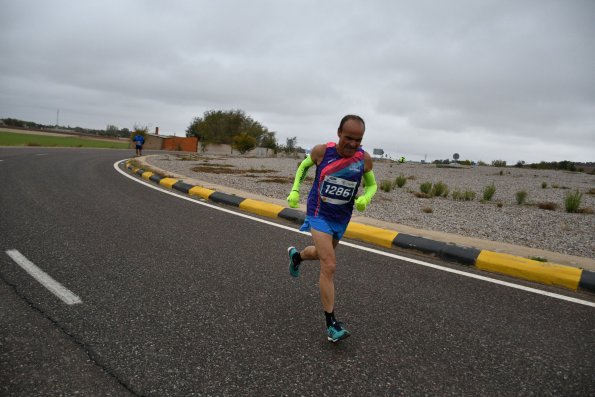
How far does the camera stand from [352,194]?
3166 millimetres

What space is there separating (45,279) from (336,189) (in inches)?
112

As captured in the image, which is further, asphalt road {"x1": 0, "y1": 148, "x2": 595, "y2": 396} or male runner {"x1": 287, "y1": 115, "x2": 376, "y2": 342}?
male runner {"x1": 287, "y1": 115, "x2": 376, "y2": 342}

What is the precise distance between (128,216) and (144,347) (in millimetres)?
4379

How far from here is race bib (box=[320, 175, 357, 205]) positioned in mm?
3121

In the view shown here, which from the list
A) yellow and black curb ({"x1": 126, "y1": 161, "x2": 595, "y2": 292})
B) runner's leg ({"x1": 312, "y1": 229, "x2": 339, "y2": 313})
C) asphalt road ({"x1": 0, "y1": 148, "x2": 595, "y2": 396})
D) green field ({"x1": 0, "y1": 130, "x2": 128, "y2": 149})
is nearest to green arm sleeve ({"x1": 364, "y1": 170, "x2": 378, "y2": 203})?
runner's leg ({"x1": 312, "y1": 229, "x2": 339, "y2": 313})

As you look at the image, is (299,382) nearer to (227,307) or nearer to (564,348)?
(227,307)

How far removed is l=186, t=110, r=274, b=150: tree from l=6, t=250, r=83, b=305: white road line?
65.3 meters

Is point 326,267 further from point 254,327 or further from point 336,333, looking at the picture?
point 254,327

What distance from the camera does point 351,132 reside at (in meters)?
2.95

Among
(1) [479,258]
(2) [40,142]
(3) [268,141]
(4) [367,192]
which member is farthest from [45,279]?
(3) [268,141]

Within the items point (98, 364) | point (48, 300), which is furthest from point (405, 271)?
point (48, 300)

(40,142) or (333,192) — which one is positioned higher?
(333,192)

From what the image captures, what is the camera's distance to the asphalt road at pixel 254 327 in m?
2.32

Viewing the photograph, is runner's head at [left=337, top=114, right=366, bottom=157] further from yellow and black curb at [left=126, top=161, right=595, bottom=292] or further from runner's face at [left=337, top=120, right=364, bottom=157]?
yellow and black curb at [left=126, top=161, right=595, bottom=292]
